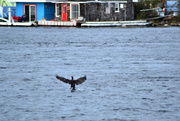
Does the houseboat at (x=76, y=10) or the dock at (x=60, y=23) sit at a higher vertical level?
the houseboat at (x=76, y=10)

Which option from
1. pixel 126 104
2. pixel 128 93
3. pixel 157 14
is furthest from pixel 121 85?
pixel 157 14

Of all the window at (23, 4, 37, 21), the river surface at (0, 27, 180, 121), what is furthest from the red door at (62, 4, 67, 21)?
the river surface at (0, 27, 180, 121)

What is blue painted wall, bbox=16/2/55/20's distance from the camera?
67500 millimetres

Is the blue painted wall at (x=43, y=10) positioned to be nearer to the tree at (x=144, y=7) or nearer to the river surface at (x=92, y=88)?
the tree at (x=144, y=7)

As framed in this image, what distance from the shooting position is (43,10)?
6781cm

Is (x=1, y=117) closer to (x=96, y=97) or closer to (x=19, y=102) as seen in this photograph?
(x=19, y=102)

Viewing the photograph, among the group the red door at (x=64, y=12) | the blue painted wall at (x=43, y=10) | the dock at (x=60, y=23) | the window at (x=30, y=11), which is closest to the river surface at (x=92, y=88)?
the dock at (x=60, y=23)

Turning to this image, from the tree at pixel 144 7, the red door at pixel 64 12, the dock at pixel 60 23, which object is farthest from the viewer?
the tree at pixel 144 7

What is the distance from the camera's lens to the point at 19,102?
15.9m

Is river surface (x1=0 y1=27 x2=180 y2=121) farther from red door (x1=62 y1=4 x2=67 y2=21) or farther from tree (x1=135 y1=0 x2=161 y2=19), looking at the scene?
tree (x1=135 y1=0 x2=161 y2=19)

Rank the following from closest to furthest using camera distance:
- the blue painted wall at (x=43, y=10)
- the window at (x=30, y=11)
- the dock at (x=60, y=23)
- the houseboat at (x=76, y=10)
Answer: the dock at (x=60, y=23) < the blue painted wall at (x=43, y=10) < the window at (x=30, y=11) < the houseboat at (x=76, y=10)

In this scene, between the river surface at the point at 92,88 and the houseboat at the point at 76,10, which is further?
the houseboat at the point at 76,10

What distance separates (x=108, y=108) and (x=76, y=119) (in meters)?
1.69

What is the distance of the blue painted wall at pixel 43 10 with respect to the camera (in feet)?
221
